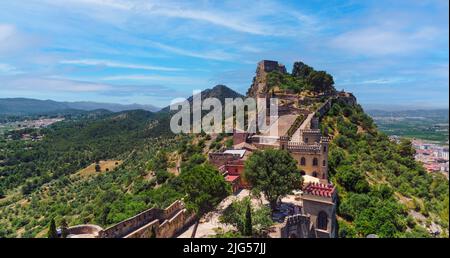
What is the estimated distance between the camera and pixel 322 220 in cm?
1909

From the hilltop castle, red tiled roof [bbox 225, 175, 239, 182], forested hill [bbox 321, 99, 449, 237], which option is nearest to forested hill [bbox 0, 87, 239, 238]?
red tiled roof [bbox 225, 175, 239, 182]

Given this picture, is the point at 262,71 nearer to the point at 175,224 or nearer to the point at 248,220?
the point at 175,224

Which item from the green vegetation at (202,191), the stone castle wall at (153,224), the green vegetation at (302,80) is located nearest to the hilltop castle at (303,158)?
the green vegetation at (302,80)

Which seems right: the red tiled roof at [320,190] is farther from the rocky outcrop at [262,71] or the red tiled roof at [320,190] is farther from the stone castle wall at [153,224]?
the rocky outcrop at [262,71]

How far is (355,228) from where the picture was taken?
23047 mm

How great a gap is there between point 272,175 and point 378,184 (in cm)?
1935

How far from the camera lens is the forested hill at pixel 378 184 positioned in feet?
79.7

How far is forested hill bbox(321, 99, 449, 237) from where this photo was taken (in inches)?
957

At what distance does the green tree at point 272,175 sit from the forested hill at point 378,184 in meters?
5.89

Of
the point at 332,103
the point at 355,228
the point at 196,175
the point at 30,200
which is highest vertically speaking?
the point at 332,103
